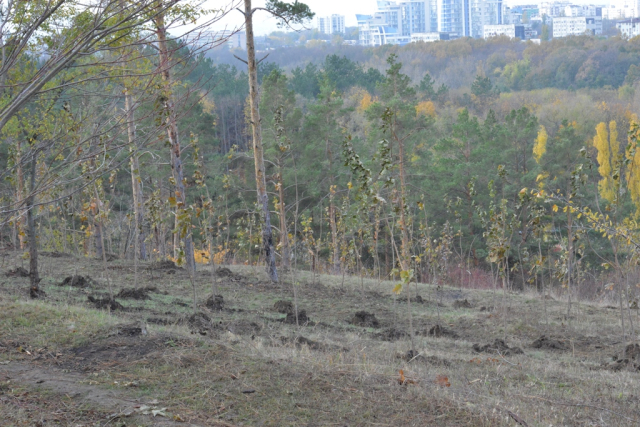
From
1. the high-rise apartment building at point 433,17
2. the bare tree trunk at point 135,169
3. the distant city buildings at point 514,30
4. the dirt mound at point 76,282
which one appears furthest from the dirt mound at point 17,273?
the high-rise apartment building at point 433,17

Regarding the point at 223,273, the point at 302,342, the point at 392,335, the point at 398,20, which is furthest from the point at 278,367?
the point at 398,20

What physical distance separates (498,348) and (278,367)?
3.54 m

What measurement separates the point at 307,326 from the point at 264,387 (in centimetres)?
→ 344

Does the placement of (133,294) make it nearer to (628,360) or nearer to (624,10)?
(628,360)

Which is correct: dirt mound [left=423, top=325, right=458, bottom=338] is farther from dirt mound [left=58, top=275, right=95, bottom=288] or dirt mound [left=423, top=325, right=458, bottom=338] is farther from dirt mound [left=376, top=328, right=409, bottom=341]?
dirt mound [left=58, top=275, right=95, bottom=288]

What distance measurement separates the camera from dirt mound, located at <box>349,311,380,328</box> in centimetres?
824

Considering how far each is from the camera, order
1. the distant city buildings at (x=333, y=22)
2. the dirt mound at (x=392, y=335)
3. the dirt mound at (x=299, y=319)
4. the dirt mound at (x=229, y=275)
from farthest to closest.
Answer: the distant city buildings at (x=333, y=22), the dirt mound at (x=229, y=275), the dirt mound at (x=299, y=319), the dirt mound at (x=392, y=335)

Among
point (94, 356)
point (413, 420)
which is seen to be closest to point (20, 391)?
point (94, 356)

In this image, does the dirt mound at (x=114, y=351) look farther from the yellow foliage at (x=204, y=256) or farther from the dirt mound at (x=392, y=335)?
the yellow foliage at (x=204, y=256)

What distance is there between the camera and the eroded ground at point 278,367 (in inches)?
151

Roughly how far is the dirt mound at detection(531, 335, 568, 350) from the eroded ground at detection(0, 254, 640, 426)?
0.02 metres

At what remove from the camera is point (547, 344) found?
301 inches

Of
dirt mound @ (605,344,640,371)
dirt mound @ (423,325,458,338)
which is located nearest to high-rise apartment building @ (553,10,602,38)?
dirt mound @ (423,325,458,338)

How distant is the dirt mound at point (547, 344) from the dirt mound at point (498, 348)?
62 centimetres
